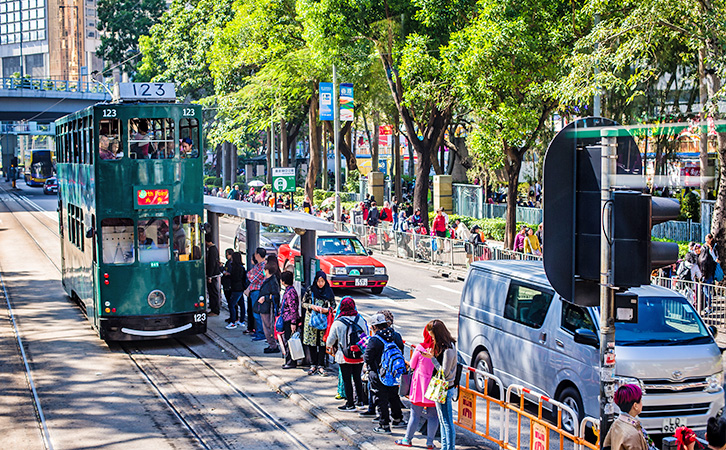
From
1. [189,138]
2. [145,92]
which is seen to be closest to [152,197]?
[189,138]

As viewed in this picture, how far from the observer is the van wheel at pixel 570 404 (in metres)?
10.2

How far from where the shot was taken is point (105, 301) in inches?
622

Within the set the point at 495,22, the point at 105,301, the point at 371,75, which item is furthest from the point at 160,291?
the point at 371,75

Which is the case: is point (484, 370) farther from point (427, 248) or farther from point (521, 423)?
point (427, 248)

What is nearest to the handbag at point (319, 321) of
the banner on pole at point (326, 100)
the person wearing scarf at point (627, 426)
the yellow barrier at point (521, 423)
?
the yellow barrier at point (521, 423)

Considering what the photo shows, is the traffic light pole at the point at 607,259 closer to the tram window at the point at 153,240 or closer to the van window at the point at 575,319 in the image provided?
the van window at the point at 575,319

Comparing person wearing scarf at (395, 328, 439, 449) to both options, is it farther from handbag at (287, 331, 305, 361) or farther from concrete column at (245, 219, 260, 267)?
concrete column at (245, 219, 260, 267)

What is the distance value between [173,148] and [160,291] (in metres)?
2.76

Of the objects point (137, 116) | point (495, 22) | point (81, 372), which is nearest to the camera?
point (81, 372)

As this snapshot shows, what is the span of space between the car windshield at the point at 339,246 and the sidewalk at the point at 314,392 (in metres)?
6.14

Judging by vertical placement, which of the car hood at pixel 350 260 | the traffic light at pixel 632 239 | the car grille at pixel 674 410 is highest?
the traffic light at pixel 632 239

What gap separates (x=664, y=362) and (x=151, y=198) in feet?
32.2

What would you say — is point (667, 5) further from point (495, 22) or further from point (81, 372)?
point (81, 372)

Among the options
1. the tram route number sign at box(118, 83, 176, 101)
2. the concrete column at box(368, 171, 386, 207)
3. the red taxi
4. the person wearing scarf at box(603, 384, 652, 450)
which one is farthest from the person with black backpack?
the concrete column at box(368, 171, 386, 207)
